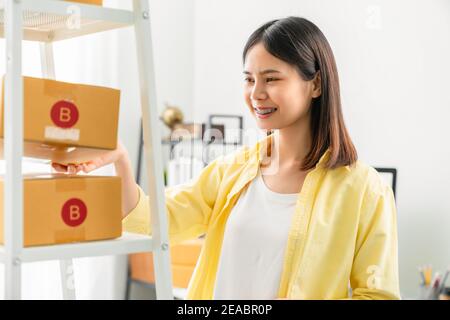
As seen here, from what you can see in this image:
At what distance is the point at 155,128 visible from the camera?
3.17 feet

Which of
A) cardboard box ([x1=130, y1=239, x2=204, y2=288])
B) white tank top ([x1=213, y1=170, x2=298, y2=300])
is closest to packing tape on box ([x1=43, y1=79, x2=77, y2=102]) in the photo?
white tank top ([x1=213, y1=170, x2=298, y2=300])

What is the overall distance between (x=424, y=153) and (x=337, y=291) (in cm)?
96

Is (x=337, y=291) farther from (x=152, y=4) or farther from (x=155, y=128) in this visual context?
(x=152, y=4)

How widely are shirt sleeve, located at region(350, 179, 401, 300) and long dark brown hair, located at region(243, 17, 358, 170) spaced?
0.10 metres

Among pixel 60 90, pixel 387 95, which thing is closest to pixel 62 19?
pixel 60 90

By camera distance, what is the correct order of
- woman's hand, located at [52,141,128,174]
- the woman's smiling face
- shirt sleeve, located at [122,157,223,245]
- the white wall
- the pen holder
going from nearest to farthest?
woman's hand, located at [52,141,128,174] < the woman's smiling face < shirt sleeve, located at [122,157,223,245] < the pen holder < the white wall

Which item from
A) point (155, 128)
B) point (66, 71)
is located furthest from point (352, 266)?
point (66, 71)

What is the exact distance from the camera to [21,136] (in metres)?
0.86

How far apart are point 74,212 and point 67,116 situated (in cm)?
13

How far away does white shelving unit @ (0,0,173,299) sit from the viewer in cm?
85

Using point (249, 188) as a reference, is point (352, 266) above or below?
below

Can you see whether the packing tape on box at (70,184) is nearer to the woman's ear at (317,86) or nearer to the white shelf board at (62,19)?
the white shelf board at (62,19)

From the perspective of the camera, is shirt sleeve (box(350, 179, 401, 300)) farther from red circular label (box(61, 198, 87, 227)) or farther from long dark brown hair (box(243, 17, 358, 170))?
red circular label (box(61, 198, 87, 227))

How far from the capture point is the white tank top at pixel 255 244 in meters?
1.26
